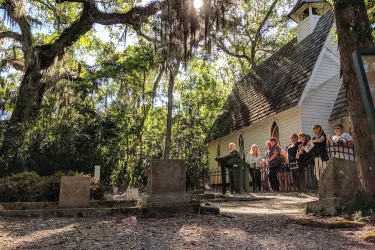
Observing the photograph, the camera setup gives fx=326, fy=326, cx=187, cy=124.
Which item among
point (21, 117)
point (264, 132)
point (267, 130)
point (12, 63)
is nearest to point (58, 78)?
point (21, 117)

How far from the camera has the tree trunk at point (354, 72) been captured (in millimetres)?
5230

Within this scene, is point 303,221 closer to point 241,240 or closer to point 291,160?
point 241,240

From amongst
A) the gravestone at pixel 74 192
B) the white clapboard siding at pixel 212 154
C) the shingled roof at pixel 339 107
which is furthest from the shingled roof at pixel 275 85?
the gravestone at pixel 74 192

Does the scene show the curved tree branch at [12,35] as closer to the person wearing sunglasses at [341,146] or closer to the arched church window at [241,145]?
the arched church window at [241,145]

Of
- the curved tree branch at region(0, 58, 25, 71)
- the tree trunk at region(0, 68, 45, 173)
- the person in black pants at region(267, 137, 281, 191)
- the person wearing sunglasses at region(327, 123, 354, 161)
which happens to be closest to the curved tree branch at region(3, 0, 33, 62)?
the tree trunk at region(0, 68, 45, 173)

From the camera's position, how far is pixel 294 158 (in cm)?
1060

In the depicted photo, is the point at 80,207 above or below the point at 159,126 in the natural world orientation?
below

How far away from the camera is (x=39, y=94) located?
57.5 ft

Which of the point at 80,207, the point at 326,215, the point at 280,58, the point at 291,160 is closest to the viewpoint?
the point at 326,215

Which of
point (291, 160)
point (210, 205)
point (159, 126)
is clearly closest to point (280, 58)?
point (159, 126)

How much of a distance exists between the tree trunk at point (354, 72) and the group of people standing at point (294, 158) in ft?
10.6

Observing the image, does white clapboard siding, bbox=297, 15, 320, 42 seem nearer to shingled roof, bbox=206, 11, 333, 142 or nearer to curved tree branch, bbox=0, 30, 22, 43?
shingled roof, bbox=206, 11, 333, 142

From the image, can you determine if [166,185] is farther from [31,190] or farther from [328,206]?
[31,190]

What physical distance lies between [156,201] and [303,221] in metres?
2.45
